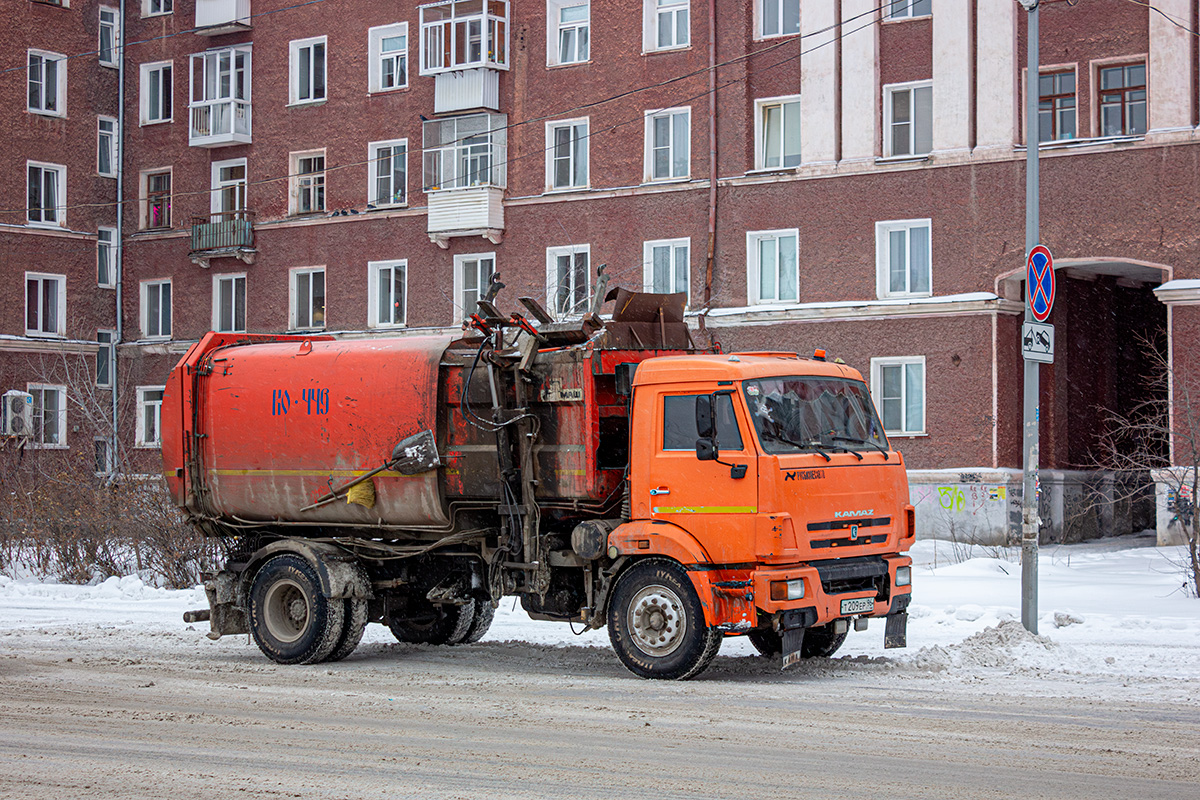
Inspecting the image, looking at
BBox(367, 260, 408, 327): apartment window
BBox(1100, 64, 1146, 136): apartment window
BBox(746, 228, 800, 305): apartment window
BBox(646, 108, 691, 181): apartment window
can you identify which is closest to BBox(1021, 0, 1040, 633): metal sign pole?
BBox(1100, 64, 1146, 136): apartment window

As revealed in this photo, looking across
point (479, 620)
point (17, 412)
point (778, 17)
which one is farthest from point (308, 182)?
point (479, 620)

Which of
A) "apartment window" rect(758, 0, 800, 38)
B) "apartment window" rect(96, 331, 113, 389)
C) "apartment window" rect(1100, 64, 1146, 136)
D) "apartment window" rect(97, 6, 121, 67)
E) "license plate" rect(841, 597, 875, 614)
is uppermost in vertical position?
"apartment window" rect(97, 6, 121, 67)

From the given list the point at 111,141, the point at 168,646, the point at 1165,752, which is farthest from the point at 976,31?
the point at 111,141

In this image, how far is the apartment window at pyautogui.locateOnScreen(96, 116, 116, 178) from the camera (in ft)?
154

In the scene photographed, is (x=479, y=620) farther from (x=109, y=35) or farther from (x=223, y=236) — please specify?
(x=109, y=35)

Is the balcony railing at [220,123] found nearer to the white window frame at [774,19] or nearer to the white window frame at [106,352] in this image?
the white window frame at [106,352]

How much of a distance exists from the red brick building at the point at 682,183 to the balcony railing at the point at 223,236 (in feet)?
0.29

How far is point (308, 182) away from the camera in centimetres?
4306

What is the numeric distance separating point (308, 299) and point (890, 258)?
1782 cm

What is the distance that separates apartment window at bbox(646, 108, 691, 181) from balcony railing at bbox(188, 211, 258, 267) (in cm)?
1344

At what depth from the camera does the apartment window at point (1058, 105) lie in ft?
104

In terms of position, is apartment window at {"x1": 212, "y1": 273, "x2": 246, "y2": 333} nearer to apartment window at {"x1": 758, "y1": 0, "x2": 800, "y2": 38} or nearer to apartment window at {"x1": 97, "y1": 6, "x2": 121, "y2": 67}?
apartment window at {"x1": 97, "y1": 6, "x2": 121, "y2": 67}

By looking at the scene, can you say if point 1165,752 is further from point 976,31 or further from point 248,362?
point 976,31

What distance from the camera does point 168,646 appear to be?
54.2ft
